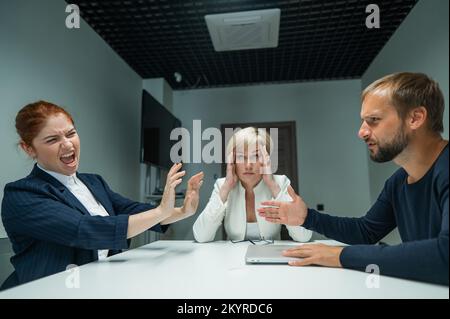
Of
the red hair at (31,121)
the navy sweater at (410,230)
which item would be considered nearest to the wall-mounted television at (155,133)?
the red hair at (31,121)

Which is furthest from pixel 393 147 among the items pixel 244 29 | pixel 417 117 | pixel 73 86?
pixel 73 86

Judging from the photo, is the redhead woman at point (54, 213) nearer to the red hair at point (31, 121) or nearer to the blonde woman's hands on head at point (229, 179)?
the red hair at point (31, 121)

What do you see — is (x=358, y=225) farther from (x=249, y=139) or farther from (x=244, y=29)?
(x=244, y=29)

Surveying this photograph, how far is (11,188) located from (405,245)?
103 cm

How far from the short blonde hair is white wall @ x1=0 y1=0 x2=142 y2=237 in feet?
3.62

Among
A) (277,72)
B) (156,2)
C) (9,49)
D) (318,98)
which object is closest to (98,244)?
(9,49)

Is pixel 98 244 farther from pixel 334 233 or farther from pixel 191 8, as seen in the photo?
pixel 191 8

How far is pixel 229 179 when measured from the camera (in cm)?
140

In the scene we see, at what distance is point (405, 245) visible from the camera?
21.5 inches

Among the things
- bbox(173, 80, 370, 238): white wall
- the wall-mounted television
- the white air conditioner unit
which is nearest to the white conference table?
bbox(173, 80, 370, 238): white wall

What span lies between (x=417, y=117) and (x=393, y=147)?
0.07 m

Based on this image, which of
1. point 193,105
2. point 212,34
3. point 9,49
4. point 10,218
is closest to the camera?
point 10,218

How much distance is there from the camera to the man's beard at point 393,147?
574 millimetres

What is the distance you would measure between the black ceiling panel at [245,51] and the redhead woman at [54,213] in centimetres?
151
